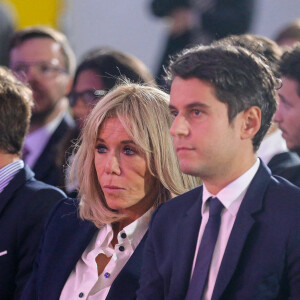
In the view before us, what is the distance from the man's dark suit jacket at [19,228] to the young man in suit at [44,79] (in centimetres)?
110

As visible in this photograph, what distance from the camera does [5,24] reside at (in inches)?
230

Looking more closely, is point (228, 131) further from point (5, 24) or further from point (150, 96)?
point (5, 24)

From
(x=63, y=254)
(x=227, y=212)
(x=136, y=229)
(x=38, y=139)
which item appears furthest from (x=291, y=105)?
(x=38, y=139)

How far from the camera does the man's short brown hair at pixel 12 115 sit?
2.93 meters

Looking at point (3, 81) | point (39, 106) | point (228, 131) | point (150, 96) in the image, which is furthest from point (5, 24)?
point (228, 131)

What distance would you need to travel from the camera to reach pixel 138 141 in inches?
95.4

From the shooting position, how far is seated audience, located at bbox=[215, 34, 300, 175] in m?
2.66

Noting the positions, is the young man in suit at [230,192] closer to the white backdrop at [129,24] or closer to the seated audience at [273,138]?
the seated audience at [273,138]

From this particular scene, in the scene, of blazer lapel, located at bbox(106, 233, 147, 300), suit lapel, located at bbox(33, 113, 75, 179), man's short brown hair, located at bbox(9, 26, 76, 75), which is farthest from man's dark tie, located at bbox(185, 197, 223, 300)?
man's short brown hair, located at bbox(9, 26, 76, 75)

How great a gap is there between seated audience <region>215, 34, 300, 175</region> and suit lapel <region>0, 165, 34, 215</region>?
3.03ft

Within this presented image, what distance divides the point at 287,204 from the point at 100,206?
2.78ft

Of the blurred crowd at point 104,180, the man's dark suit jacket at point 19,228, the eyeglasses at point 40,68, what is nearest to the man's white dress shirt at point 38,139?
the eyeglasses at point 40,68

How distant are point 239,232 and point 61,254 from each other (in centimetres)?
88

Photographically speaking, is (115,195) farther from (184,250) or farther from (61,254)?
(184,250)
